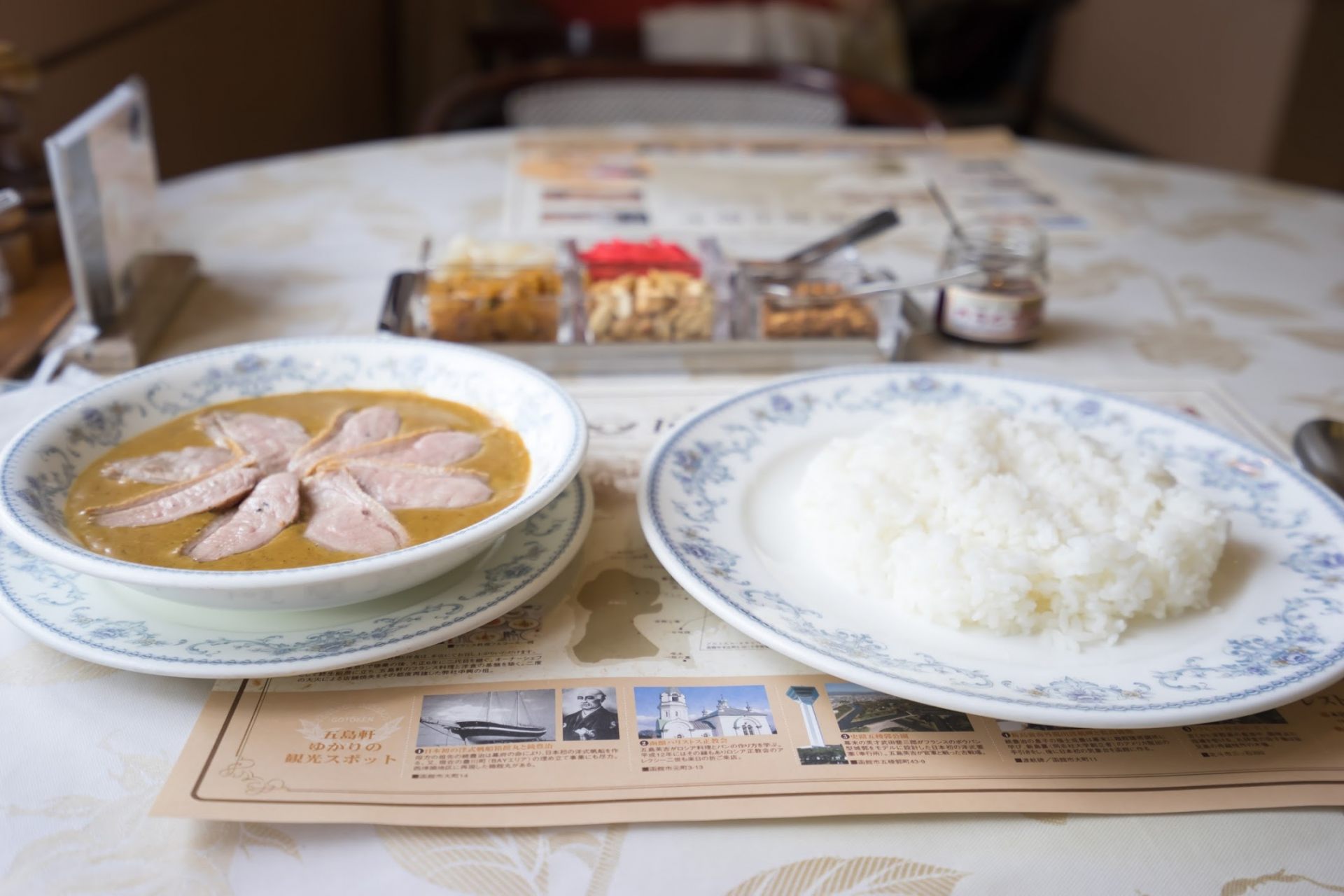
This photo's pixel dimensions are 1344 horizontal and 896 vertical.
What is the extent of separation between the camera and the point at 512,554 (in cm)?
82

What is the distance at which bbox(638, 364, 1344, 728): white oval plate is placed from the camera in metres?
0.66

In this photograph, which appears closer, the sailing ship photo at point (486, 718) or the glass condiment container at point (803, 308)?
the sailing ship photo at point (486, 718)

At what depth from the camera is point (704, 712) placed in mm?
712

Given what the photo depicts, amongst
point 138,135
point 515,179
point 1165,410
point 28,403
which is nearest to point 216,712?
point 28,403

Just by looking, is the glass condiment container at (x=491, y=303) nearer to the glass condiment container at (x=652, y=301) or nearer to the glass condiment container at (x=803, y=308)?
the glass condiment container at (x=652, y=301)

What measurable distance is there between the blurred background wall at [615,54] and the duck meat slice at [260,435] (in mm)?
893

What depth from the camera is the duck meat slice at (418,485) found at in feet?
2.69

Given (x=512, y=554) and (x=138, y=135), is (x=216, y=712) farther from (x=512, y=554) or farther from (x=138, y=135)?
(x=138, y=135)

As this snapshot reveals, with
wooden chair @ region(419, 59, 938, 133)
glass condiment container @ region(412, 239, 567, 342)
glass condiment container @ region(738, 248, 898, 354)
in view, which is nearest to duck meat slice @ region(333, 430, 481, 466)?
glass condiment container @ region(412, 239, 567, 342)

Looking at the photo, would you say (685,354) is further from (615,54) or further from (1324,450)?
A: (615,54)

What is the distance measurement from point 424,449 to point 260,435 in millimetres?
147

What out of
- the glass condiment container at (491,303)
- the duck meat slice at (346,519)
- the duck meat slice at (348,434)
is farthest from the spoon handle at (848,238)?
the duck meat slice at (346,519)

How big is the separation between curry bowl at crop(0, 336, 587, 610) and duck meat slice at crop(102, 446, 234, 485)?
0.10 ft

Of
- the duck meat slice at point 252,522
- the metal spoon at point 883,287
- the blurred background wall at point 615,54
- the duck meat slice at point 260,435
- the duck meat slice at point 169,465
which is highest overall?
the metal spoon at point 883,287
